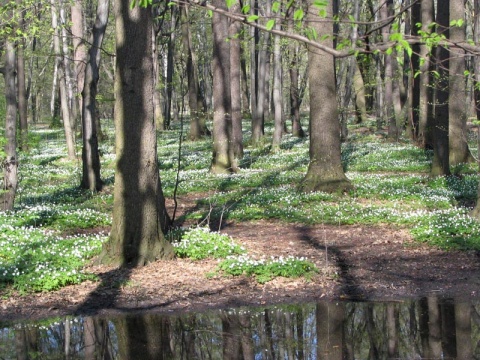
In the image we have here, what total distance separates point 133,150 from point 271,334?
4.43m

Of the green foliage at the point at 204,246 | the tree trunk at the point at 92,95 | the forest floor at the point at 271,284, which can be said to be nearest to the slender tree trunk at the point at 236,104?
the tree trunk at the point at 92,95

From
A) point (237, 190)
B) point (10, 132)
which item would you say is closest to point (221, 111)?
point (237, 190)

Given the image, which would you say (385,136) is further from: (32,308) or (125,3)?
(32,308)

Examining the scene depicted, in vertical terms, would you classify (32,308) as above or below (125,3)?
below

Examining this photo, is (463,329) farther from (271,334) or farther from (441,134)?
(441,134)

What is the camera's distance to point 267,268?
9.17 meters

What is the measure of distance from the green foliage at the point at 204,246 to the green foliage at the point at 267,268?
685 mm

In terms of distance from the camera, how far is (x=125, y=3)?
969 cm

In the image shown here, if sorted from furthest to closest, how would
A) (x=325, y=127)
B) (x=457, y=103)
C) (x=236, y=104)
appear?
(x=236, y=104) → (x=457, y=103) → (x=325, y=127)

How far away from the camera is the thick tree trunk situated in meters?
14.5

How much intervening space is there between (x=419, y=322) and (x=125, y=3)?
6936 millimetres

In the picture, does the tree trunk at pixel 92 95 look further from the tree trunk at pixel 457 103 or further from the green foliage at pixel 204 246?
the tree trunk at pixel 457 103

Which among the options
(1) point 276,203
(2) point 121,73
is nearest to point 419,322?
(2) point 121,73

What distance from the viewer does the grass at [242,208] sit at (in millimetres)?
9562
